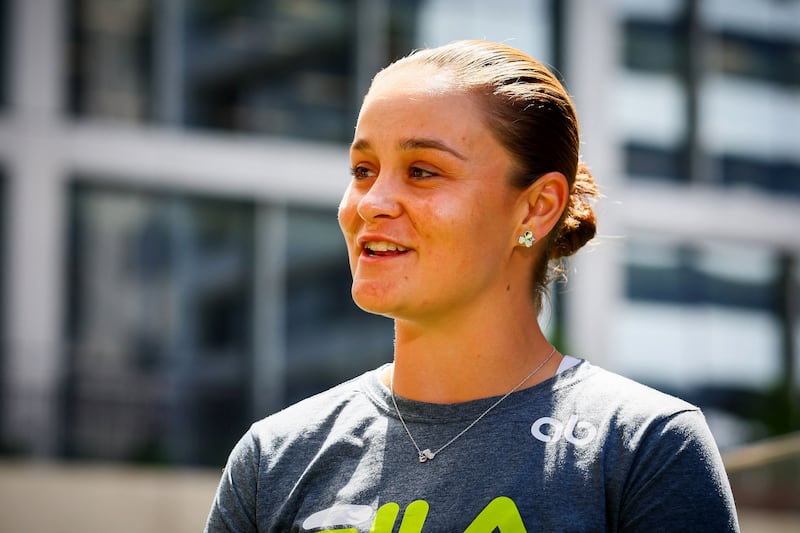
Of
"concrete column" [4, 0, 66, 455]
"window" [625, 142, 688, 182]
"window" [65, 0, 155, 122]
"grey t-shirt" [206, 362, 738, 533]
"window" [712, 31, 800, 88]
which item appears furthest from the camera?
"window" [712, 31, 800, 88]

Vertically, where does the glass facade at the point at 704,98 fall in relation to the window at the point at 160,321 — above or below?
above

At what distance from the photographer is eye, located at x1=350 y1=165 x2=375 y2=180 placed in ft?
7.30

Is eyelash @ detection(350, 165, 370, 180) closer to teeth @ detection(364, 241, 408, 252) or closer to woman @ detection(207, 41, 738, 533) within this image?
woman @ detection(207, 41, 738, 533)

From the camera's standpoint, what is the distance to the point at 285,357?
13.2 metres

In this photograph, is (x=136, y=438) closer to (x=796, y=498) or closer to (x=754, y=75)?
(x=796, y=498)

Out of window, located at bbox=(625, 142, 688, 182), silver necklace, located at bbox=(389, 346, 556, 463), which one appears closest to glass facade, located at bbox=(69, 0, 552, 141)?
window, located at bbox=(625, 142, 688, 182)

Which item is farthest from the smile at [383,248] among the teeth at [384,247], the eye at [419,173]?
the eye at [419,173]

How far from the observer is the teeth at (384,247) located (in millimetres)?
2119

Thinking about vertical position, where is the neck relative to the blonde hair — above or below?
below

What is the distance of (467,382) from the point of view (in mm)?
2168

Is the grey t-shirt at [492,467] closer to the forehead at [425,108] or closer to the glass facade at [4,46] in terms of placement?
the forehead at [425,108]

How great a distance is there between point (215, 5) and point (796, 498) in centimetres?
814

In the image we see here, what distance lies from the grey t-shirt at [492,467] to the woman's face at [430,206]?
223 millimetres

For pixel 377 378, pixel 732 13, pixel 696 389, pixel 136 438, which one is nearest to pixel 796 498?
pixel 696 389
